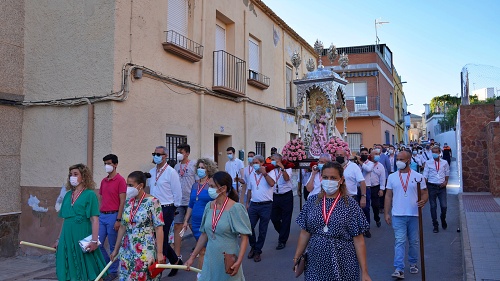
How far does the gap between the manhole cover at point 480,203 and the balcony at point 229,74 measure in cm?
704

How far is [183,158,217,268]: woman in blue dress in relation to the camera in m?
6.43

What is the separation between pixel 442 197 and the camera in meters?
9.62

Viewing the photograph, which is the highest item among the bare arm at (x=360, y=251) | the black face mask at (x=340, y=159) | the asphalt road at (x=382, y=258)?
the black face mask at (x=340, y=159)

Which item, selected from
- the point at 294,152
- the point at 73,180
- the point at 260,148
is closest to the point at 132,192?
the point at 73,180

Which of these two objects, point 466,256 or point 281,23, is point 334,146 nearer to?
point 466,256

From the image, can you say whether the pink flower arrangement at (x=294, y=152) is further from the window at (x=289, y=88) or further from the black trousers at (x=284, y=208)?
the window at (x=289, y=88)

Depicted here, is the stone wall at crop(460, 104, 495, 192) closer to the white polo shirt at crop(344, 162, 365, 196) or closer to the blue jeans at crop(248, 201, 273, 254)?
the white polo shirt at crop(344, 162, 365, 196)

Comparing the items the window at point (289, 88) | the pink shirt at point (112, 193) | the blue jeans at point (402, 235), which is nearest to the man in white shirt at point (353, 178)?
the blue jeans at point (402, 235)

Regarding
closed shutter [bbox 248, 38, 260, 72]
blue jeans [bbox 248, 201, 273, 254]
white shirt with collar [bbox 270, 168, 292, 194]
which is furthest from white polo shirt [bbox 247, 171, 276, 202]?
closed shutter [bbox 248, 38, 260, 72]

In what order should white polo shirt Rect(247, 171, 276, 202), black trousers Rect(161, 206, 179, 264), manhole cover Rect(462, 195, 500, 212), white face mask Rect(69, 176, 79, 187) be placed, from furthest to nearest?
manhole cover Rect(462, 195, 500, 212) < white polo shirt Rect(247, 171, 276, 202) < black trousers Rect(161, 206, 179, 264) < white face mask Rect(69, 176, 79, 187)

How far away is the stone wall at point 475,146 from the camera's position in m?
15.8

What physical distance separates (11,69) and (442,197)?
9.65 meters

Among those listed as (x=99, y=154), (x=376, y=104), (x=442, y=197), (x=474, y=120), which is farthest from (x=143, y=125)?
(x=376, y=104)

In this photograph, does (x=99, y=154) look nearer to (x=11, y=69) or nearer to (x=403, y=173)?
(x=11, y=69)
